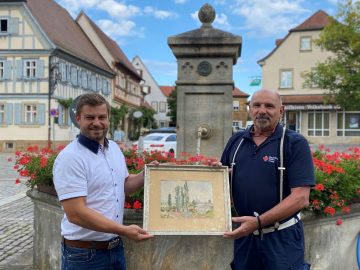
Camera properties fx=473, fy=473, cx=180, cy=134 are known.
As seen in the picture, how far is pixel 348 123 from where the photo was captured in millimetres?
43094

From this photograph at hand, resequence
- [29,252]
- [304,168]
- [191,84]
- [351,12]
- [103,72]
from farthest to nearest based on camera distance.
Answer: [103,72]
[351,12]
[191,84]
[29,252]
[304,168]

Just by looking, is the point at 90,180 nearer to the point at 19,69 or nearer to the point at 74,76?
the point at 19,69

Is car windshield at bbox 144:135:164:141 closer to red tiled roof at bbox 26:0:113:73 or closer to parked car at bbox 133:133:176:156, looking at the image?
parked car at bbox 133:133:176:156

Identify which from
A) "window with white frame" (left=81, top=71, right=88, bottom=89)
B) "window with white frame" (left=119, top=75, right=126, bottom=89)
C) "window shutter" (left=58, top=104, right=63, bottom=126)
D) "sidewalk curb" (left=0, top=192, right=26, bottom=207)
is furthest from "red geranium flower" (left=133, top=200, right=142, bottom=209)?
"window with white frame" (left=119, top=75, right=126, bottom=89)

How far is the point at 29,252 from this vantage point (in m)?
6.09

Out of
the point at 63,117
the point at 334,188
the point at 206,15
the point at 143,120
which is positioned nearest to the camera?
the point at 334,188

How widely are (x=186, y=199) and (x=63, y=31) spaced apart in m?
38.1

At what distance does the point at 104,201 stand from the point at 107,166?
0.72 feet

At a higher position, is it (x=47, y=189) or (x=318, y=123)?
(x=318, y=123)

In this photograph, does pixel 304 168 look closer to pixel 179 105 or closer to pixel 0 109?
pixel 179 105

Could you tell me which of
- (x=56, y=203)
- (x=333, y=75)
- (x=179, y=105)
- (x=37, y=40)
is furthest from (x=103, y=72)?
(x=56, y=203)

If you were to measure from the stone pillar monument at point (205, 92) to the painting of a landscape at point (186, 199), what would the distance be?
15.4 feet

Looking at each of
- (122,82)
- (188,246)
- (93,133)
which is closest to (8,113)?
(122,82)

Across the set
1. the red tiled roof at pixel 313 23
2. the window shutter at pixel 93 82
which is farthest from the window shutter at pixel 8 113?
the red tiled roof at pixel 313 23
